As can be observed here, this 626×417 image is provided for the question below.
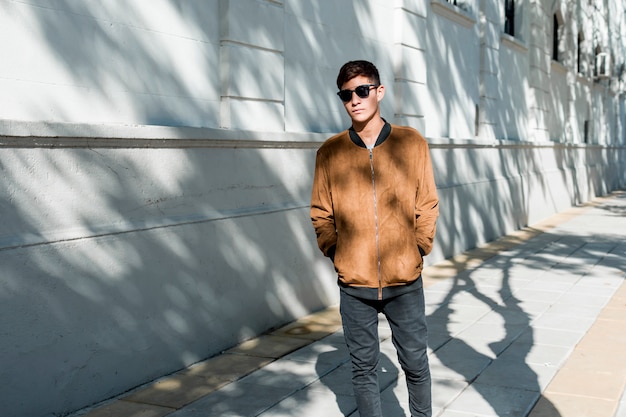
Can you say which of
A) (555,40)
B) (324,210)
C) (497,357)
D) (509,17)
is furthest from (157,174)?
(555,40)

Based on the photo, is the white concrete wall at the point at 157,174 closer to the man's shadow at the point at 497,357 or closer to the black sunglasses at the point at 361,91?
the man's shadow at the point at 497,357

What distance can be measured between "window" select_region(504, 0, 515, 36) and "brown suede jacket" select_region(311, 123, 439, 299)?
12977 millimetres

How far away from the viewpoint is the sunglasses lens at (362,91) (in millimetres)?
3750

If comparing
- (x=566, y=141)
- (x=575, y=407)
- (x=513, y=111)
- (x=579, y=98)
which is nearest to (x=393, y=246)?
(x=575, y=407)

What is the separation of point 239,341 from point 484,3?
354 inches

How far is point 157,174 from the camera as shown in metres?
5.71

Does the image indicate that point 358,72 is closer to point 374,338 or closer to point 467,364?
point 374,338

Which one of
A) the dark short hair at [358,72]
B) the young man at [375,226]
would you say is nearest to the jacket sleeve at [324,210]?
the young man at [375,226]

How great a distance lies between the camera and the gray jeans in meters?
3.88

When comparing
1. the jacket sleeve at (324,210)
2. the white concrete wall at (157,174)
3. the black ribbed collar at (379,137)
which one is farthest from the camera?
the white concrete wall at (157,174)

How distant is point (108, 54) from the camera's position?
550 cm

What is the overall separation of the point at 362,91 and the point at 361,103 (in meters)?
0.06

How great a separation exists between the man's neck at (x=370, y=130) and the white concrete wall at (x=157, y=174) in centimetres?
190

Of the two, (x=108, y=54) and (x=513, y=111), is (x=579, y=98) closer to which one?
(x=513, y=111)
